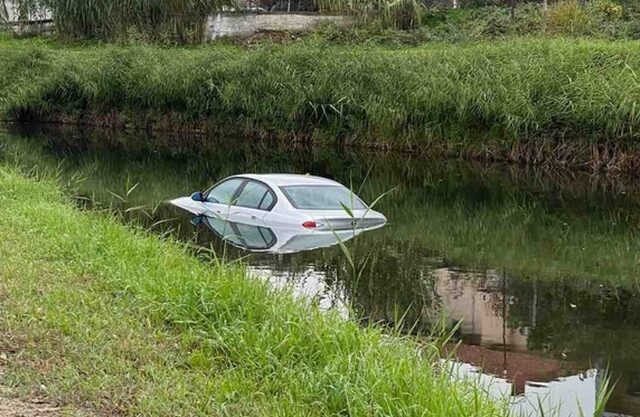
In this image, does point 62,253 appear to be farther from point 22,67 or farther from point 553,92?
point 22,67

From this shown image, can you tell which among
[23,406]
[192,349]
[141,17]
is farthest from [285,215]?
[141,17]

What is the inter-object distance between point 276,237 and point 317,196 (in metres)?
1.31

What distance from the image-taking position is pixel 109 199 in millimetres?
19844

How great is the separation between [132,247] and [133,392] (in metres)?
5.13

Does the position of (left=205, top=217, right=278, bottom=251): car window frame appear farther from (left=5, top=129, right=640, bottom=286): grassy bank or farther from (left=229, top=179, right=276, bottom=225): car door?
(left=5, top=129, right=640, bottom=286): grassy bank

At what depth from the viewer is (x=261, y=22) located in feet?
148

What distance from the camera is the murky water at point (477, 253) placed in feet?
31.7

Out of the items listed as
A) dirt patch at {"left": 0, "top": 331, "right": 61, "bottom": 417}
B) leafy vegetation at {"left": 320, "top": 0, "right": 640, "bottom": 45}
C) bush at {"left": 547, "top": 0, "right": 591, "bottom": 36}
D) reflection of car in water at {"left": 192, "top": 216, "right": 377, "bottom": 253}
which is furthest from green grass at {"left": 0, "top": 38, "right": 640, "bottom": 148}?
dirt patch at {"left": 0, "top": 331, "right": 61, "bottom": 417}

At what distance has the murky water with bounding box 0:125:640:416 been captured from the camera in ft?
31.7

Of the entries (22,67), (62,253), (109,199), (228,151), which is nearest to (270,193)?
(109,199)

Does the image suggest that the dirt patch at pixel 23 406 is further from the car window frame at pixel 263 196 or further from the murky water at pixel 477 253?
the car window frame at pixel 263 196

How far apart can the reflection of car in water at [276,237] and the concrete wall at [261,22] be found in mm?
29329

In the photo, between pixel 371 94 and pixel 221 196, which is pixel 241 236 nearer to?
pixel 221 196

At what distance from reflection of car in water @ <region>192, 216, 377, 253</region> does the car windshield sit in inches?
20.4
